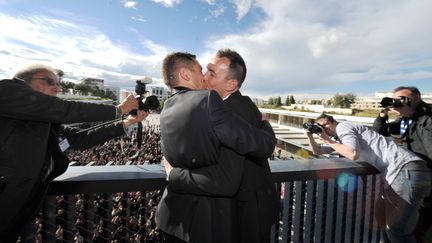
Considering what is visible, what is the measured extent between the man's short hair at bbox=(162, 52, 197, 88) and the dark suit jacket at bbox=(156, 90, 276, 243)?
236mm

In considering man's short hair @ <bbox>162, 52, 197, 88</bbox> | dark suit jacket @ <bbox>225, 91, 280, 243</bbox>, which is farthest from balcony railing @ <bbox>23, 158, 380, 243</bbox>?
man's short hair @ <bbox>162, 52, 197, 88</bbox>

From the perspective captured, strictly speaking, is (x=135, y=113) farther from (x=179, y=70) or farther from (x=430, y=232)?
(x=430, y=232)

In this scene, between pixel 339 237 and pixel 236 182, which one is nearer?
pixel 236 182

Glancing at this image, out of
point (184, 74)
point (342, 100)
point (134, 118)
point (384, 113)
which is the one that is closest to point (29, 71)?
point (134, 118)

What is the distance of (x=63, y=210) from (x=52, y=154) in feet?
1.78

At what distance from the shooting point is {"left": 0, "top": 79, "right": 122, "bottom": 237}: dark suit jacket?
1971 mm

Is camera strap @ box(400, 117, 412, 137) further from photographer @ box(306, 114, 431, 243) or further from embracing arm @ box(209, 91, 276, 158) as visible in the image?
embracing arm @ box(209, 91, 276, 158)

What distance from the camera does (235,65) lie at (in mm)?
2242

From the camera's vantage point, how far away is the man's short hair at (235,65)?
223cm

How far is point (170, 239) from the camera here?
80.8 inches

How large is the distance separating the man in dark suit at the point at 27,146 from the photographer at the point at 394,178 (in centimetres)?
328

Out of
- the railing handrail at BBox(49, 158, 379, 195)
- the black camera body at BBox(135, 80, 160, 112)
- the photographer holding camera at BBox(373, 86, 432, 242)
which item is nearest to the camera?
the railing handrail at BBox(49, 158, 379, 195)

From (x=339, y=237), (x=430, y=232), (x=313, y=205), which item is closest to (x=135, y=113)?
(x=313, y=205)

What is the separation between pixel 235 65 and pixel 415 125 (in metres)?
3.37
